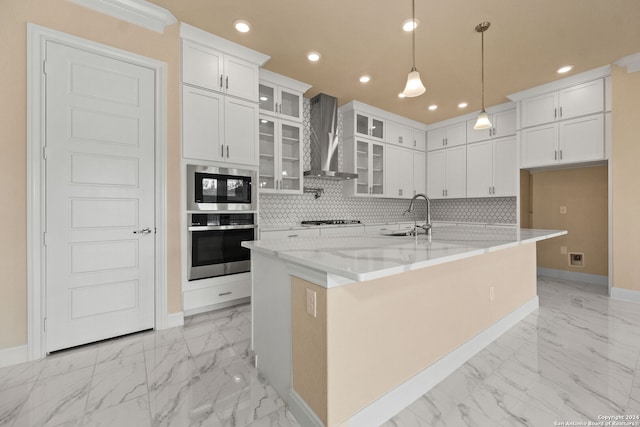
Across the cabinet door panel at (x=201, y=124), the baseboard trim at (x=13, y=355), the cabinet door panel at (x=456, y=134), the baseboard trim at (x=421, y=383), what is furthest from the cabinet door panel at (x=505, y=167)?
the baseboard trim at (x=13, y=355)

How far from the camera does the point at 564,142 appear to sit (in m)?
3.80

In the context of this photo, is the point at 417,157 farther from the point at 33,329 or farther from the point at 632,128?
the point at 33,329

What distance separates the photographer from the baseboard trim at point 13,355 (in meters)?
1.93

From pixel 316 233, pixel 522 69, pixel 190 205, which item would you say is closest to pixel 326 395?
pixel 190 205

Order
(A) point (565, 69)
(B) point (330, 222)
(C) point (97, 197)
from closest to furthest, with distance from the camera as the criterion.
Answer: (C) point (97, 197), (A) point (565, 69), (B) point (330, 222)

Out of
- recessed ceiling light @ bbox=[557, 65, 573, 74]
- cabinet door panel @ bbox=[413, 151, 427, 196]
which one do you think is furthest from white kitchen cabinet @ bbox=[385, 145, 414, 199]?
recessed ceiling light @ bbox=[557, 65, 573, 74]

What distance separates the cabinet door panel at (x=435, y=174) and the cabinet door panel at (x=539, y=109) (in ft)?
5.04

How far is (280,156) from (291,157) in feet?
0.90

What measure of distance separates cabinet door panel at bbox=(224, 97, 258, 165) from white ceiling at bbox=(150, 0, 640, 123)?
0.65m

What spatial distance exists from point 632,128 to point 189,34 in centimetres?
501

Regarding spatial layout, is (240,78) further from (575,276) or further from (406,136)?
(575,276)

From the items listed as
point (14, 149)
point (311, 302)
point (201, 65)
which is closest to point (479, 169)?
point (201, 65)

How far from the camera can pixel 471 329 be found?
6.73 feet

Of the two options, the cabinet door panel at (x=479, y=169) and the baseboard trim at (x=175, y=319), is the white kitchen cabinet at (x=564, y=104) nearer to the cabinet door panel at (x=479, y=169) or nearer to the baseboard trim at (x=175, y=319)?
the cabinet door panel at (x=479, y=169)
